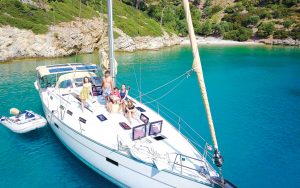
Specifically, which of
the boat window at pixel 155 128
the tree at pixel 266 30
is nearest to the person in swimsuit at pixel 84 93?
the boat window at pixel 155 128

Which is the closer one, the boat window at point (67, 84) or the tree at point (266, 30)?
the boat window at point (67, 84)

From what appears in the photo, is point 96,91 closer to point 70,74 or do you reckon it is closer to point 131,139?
point 70,74

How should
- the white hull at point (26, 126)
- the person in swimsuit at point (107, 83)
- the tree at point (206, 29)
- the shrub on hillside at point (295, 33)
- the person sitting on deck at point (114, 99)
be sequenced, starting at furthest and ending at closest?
1. the tree at point (206, 29)
2. the shrub on hillside at point (295, 33)
3. the white hull at point (26, 126)
4. the person in swimsuit at point (107, 83)
5. the person sitting on deck at point (114, 99)

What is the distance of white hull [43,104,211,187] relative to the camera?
12.1 m

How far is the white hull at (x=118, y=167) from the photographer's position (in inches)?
476

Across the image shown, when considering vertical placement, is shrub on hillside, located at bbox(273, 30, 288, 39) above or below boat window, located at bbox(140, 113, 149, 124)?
above

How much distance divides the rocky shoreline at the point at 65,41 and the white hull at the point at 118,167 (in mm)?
34122

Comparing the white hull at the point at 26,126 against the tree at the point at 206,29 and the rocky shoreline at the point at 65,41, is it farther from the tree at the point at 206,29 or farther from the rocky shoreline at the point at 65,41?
the tree at the point at 206,29

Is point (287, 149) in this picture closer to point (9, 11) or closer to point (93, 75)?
point (93, 75)

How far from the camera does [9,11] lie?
53562 millimetres

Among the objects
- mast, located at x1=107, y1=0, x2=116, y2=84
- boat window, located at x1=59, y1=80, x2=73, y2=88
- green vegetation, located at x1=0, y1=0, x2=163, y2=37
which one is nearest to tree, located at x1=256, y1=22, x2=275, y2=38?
green vegetation, located at x1=0, y1=0, x2=163, y2=37

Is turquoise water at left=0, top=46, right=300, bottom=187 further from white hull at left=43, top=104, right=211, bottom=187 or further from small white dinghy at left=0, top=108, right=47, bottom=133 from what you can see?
white hull at left=43, top=104, right=211, bottom=187

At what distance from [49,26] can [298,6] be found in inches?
3878

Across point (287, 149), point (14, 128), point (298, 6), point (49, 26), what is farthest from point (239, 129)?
point (298, 6)
